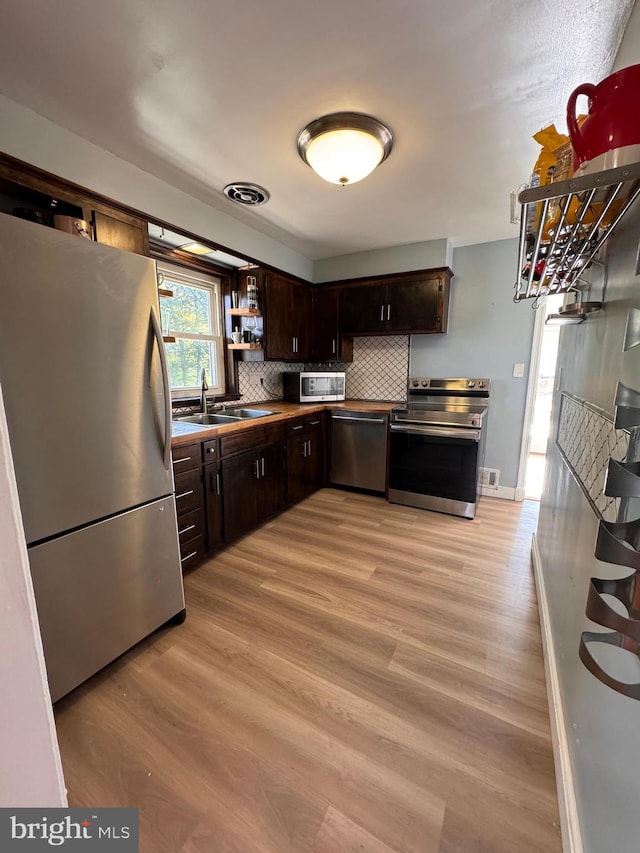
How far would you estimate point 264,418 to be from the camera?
263cm

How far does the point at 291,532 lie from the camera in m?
2.73

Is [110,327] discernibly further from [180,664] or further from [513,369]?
[513,369]

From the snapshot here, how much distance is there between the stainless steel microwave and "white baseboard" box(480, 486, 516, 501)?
70.2 inches

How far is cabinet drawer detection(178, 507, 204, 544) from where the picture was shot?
6.73ft

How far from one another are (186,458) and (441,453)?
2.07 m

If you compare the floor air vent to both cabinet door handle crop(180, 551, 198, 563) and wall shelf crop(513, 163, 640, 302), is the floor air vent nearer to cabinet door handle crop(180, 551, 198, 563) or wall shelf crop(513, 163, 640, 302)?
wall shelf crop(513, 163, 640, 302)

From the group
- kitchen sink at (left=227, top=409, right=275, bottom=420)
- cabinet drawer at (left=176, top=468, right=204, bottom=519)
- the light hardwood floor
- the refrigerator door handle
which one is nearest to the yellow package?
the refrigerator door handle

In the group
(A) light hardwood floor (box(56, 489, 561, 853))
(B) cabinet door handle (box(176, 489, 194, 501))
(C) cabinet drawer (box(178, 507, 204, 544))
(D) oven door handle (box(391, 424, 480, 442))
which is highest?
(D) oven door handle (box(391, 424, 480, 442))

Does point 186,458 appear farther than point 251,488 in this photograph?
No

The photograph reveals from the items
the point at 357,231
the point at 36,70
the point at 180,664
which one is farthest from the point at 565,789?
the point at 357,231

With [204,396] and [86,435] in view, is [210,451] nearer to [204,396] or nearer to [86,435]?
[204,396]

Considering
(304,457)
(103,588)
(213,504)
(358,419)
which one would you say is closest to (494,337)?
Result: (358,419)

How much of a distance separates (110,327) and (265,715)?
1.62m

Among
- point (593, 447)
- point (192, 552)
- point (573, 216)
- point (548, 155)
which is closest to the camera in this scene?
point (573, 216)
